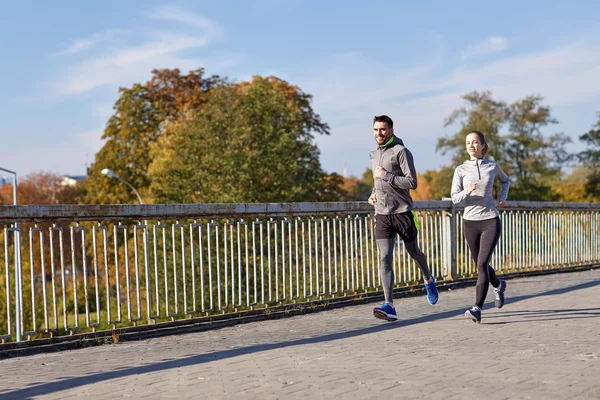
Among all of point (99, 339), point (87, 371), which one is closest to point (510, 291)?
point (99, 339)

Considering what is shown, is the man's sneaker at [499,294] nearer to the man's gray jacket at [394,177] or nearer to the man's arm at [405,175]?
the man's gray jacket at [394,177]

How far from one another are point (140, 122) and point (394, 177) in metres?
42.7

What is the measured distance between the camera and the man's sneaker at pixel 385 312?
345 inches

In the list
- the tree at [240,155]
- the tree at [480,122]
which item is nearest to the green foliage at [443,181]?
the tree at [480,122]

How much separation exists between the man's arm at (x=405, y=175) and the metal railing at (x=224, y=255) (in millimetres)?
1702

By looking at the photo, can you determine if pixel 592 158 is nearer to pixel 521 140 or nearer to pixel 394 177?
pixel 521 140

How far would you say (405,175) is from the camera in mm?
8820

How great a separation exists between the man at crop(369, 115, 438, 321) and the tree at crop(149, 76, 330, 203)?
30.5 m

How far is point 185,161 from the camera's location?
42000 mm

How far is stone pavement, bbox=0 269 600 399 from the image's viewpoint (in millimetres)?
5312

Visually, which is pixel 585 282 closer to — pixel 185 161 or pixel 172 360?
pixel 172 360

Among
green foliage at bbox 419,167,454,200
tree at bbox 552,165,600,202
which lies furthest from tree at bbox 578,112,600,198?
green foliage at bbox 419,167,454,200

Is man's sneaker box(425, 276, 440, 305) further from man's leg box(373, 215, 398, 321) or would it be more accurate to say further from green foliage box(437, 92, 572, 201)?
green foliage box(437, 92, 572, 201)

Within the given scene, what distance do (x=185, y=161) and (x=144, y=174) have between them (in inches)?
359
